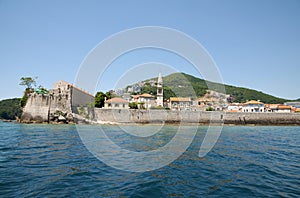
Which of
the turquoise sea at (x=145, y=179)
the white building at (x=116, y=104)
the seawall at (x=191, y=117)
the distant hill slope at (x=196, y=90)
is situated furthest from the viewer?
the distant hill slope at (x=196, y=90)

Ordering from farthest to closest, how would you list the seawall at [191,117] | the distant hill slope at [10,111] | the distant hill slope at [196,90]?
1. the distant hill slope at [196,90]
2. the distant hill slope at [10,111]
3. the seawall at [191,117]

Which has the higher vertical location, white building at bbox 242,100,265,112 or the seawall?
white building at bbox 242,100,265,112

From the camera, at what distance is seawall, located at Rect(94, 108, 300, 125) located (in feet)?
114

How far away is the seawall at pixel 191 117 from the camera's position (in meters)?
34.9

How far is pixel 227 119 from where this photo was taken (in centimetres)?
3831

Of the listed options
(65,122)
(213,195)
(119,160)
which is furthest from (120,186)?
(65,122)

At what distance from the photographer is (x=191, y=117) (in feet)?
120

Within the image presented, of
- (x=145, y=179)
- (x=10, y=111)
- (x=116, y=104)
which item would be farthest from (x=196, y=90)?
(x=145, y=179)

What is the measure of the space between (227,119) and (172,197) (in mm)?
37688

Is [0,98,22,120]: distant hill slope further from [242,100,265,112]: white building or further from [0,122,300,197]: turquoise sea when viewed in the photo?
[242,100,265,112]: white building

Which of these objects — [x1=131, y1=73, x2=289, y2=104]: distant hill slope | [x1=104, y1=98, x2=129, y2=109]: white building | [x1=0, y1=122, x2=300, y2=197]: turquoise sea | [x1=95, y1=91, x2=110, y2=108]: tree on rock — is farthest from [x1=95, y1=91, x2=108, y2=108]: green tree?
[x1=131, y1=73, x2=289, y2=104]: distant hill slope

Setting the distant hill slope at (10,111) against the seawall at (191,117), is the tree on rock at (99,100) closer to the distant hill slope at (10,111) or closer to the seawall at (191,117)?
the seawall at (191,117)

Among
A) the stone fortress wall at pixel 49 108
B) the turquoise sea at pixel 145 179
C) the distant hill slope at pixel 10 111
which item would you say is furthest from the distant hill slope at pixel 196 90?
the turquoise sea at pixel 145 179

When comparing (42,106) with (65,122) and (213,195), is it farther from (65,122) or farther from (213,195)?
(213,195)
